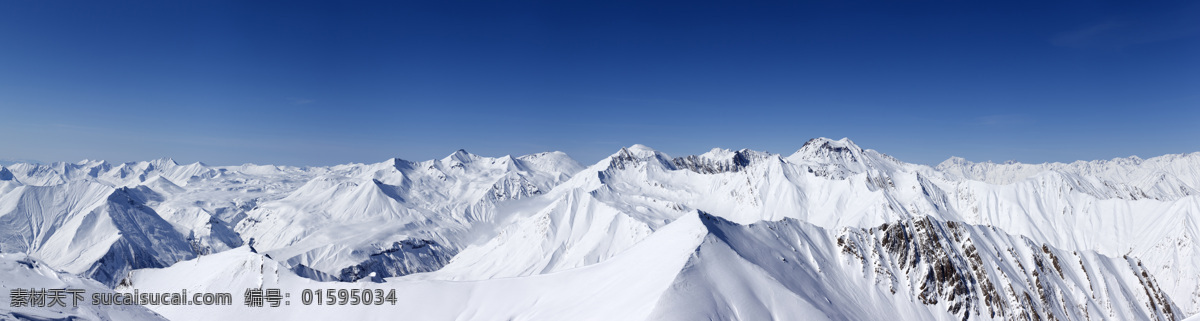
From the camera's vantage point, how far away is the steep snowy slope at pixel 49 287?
52062 millimetres

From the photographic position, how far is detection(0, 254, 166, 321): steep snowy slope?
5206 centimetres

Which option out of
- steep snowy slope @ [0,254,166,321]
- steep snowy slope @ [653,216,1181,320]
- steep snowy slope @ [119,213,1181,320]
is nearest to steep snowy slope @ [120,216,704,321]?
steep snowy slope @ [119,213,1181,320]

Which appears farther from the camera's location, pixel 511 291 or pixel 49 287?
pixel 511 291

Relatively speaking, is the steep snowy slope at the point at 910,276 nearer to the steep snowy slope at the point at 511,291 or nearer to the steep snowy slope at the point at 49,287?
the steep snowy slope at the point at 511,291

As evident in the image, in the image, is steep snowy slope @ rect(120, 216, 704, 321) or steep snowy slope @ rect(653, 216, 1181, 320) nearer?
steep snowy slope @ rect(120, 216, 704, 321)

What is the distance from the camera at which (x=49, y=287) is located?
67188mm

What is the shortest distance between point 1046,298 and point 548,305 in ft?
421

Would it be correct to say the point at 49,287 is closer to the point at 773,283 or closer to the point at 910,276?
the point at 773,283

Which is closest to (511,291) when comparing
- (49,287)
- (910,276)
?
(49,287)

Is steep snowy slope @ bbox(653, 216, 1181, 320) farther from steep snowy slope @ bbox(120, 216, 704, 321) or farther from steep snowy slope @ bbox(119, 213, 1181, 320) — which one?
steep snowy slope @ bbox(120, 216, 704, 321)

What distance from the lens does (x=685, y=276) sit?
249 feet

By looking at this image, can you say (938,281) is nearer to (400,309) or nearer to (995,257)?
(995,257)

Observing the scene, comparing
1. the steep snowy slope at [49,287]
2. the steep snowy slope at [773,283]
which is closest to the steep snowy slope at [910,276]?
the steep snowy slope at [773,283]

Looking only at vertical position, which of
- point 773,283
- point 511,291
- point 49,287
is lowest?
point 49,287
